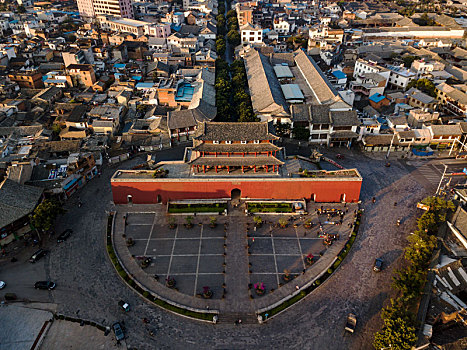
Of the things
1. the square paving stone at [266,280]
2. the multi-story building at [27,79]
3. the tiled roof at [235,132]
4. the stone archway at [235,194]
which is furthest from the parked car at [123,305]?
the multi-story building at [27,79]

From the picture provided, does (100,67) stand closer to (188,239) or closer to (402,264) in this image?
(188,239)

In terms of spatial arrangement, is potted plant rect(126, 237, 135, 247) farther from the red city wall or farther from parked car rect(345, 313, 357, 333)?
parked car rect(345, 313, 357, 333)

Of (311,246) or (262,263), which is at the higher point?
(311,246)

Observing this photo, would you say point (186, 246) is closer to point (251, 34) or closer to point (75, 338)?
point (75, 338)

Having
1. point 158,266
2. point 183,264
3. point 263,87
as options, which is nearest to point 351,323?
point 183,264

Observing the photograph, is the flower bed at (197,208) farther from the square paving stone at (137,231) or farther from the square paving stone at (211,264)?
the square paving stone at (211,264)
